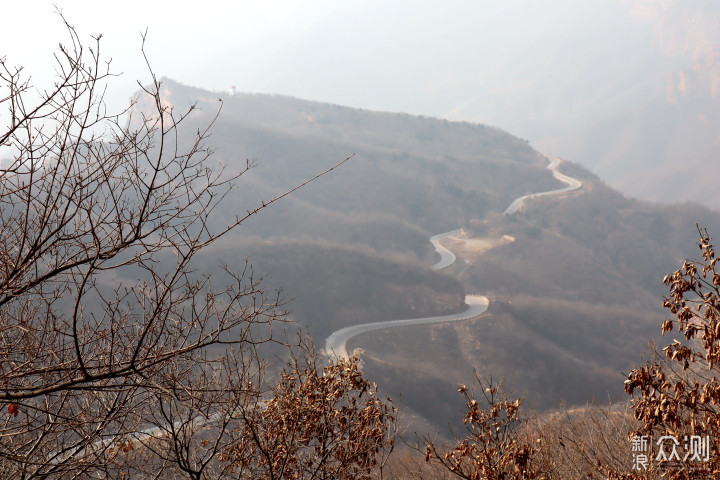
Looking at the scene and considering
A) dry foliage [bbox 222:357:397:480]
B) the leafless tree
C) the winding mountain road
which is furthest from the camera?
the winding mountain road

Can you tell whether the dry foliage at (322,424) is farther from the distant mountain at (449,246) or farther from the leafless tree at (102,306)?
the distant mountain at (449,246)

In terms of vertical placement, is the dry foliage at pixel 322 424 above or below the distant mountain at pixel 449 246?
below

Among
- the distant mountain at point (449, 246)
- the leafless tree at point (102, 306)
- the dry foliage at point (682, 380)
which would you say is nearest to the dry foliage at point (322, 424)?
the leafless tree at point (102, 306)

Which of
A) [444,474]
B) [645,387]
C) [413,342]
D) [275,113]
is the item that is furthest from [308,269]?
[275,113]

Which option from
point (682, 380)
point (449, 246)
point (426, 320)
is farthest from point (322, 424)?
point (449, 246)

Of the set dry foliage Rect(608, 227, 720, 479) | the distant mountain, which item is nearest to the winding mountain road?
the distant mountain

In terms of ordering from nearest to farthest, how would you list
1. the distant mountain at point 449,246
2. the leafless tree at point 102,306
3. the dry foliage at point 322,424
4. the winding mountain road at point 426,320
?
the leafless tree at point 102,306, the dry foliage at point 322,424, the winding mountain road at point 426,320, the distant mountain at point 449,246

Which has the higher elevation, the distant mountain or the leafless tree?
the distant mountain

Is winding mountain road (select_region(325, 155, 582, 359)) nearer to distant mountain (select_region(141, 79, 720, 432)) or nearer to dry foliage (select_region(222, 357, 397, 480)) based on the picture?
distant mountain (select_region(141, 79, 720, 432))
